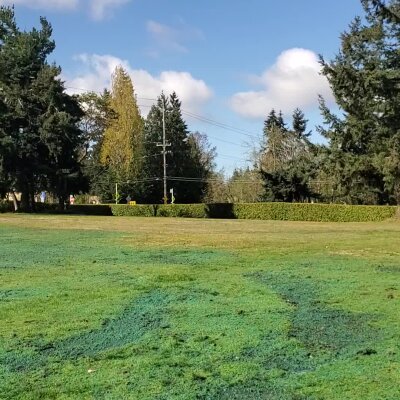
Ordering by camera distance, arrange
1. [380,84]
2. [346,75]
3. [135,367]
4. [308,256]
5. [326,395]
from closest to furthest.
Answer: [326,395], [135,367], [308,256], [380,84], [346,75]

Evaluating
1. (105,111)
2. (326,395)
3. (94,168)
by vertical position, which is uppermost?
(105,111)

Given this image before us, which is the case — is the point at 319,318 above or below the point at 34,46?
below

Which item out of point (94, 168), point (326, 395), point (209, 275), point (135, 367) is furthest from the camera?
point (94, 168)

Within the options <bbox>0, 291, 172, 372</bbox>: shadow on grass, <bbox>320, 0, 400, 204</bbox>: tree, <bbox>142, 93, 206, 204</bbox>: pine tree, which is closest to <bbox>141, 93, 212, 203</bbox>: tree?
<bbox>142, 93, 206, 204</bbox>: pine tree

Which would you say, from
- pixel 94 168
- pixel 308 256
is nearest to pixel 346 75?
pixel 308 256

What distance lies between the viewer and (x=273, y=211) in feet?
152

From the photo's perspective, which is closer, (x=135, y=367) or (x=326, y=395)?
(x=326, y=395)

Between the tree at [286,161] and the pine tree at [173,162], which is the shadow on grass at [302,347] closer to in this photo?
the tree at [286,161]

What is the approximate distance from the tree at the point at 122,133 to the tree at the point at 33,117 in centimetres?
1402

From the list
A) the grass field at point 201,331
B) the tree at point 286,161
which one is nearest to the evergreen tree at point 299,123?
the tree at point 286,161

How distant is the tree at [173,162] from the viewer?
235 feet

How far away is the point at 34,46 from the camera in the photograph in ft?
174

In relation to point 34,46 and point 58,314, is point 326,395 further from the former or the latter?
point 34,46

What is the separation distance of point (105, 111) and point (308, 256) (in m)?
Answer: 62.9
